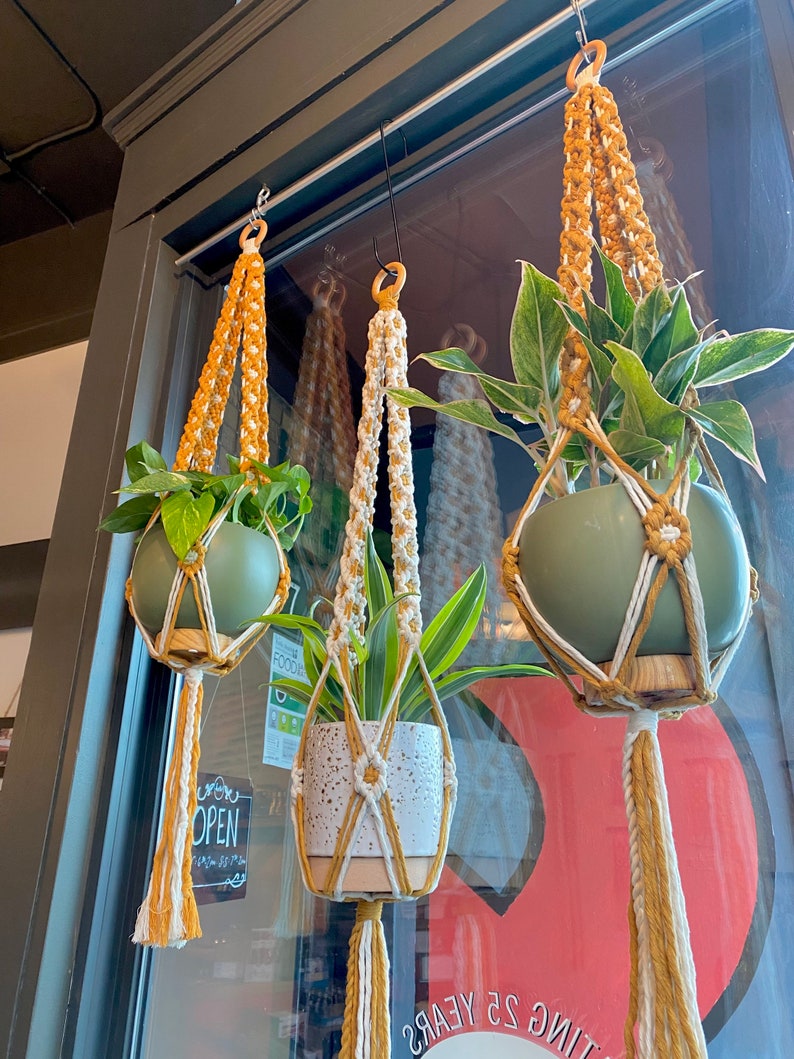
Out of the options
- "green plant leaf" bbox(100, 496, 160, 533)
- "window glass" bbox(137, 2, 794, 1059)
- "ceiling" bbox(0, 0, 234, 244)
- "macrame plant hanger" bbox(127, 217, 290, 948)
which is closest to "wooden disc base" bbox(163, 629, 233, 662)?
"macrame plant hanger" bbox(127, 217, 290, 948)

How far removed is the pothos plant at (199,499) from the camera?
70 centimetres

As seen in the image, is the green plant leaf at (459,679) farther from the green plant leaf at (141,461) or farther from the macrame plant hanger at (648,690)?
the green plant leaf at (141,461)

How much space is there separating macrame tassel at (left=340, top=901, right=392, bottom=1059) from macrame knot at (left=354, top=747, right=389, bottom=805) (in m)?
0.08

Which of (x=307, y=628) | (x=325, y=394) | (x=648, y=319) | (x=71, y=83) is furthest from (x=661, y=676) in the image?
(x=71, y=83)

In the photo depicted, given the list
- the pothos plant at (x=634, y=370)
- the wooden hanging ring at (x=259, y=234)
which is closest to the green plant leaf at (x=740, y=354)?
the pothos plant at (x=634, y=370)

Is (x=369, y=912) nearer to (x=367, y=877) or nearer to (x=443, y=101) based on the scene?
(x=367, y=877)

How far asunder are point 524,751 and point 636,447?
477 mm

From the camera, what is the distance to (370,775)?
0.53m

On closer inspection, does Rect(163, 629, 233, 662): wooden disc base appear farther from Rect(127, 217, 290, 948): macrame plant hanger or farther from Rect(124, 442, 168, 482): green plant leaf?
Rect(124, 442, 168, 482): green plant leaf

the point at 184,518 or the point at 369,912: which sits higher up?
the point at 184,518

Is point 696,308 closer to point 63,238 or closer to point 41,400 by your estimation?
point 41,400

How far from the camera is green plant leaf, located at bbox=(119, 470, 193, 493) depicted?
0.69 metres

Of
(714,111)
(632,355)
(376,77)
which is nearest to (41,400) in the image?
(376,77)

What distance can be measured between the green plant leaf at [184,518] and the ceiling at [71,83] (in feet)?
4.75
